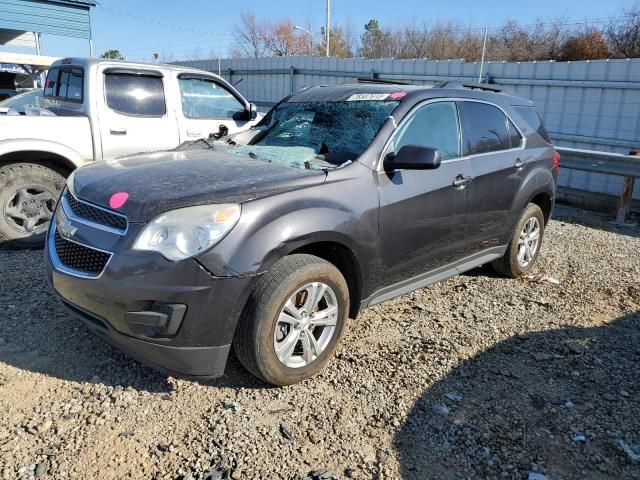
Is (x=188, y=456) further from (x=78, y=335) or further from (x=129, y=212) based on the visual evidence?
(x=78, y=335)

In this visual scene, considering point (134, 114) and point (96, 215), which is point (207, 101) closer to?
point (134, 114)

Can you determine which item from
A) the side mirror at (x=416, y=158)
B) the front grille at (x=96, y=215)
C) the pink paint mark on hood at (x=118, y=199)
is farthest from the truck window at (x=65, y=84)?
the side mirror at (x=416, y=158)

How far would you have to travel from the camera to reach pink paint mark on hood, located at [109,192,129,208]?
2.88m

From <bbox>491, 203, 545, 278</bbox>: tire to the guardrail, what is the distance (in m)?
3.02

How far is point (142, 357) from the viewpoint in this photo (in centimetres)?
282

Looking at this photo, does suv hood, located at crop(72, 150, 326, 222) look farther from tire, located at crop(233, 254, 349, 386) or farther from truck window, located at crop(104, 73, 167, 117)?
truck window, located at crop(104, 73, 167, 117)

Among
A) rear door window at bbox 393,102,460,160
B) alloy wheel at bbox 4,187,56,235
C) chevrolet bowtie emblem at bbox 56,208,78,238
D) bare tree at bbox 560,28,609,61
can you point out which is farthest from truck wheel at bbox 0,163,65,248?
bare tree at bbox 560,28,609,61

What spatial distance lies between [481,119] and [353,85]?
1.12 m

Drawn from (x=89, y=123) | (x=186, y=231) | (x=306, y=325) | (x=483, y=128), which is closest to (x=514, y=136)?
(x=483, y=128)

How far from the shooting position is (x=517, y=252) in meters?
5.06

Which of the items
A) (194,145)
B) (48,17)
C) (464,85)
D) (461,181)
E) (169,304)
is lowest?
(169,304)

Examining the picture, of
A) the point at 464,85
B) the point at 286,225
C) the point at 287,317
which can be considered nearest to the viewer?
the point at 286,225

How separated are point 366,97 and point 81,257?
234cm

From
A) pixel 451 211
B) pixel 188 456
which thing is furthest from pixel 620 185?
pixel 188 456
